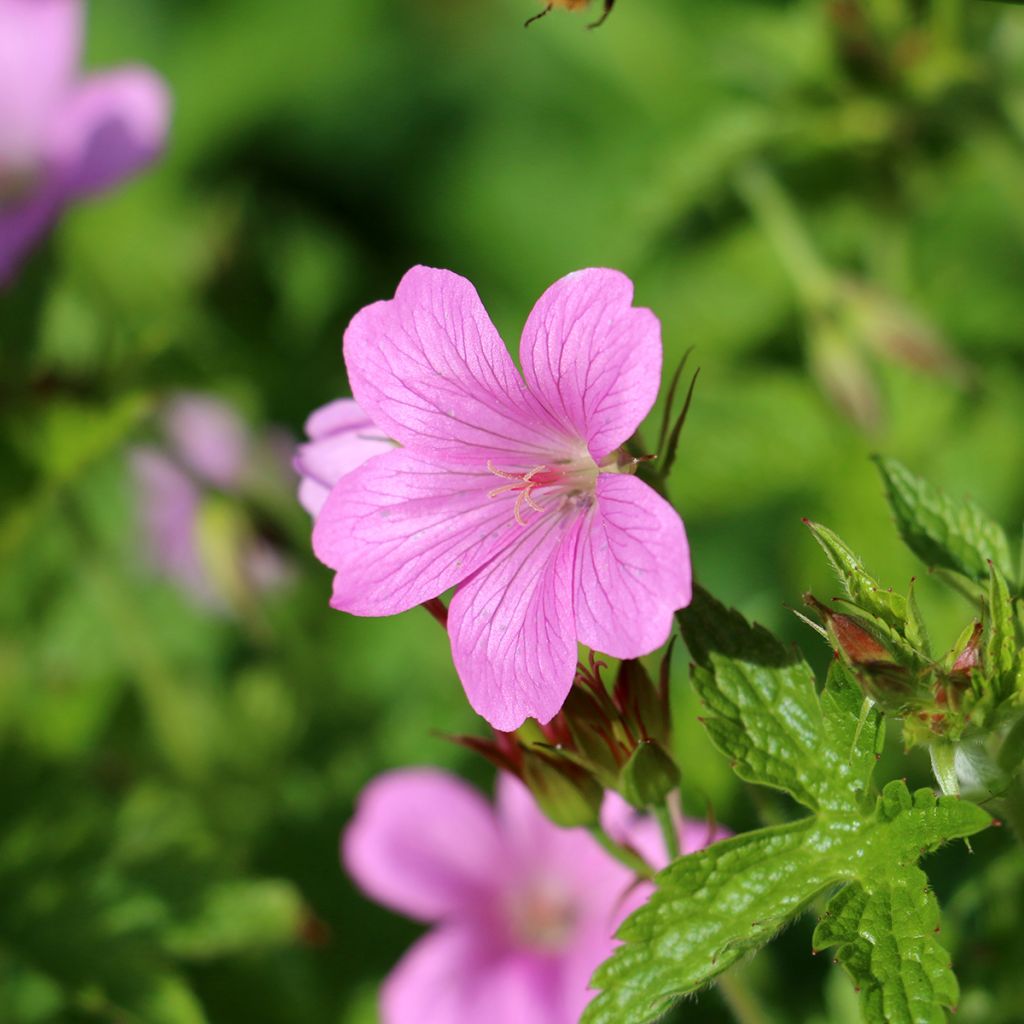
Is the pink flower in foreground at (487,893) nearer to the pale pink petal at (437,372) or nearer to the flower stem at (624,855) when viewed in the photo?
the flower stem at (624,855)

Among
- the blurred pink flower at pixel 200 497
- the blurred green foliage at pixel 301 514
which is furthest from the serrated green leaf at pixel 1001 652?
the blurred pink flower at pixel 200 497

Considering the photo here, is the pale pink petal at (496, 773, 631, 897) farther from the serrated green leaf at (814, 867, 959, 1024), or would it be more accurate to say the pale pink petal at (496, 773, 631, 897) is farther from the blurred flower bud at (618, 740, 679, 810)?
the serrated green leaf at (814, 867, 959, 1024)

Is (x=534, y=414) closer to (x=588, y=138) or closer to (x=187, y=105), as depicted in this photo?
(x=588, y=138)

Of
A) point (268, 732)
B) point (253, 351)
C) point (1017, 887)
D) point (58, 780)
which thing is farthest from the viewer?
point (253, 351)

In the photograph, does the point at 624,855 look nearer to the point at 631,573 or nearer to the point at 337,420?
the point at 631,573

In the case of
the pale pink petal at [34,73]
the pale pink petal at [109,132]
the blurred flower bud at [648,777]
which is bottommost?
the blurred flower bud at [648,777]

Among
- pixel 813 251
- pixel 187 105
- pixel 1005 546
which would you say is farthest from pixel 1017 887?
pixel 187 105
